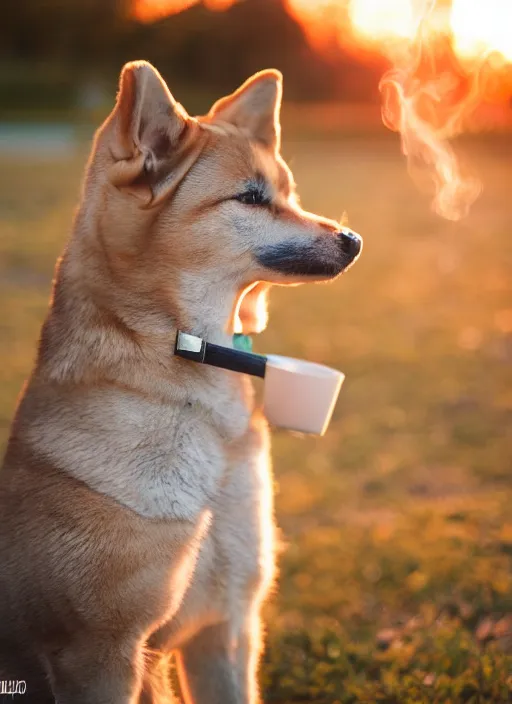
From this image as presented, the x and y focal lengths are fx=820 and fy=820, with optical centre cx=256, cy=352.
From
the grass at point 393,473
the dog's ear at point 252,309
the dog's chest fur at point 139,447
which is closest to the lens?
the dog's chest fur at point 139,447

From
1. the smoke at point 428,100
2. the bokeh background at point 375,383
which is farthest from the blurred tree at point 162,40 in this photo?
the smoke at point 428,100

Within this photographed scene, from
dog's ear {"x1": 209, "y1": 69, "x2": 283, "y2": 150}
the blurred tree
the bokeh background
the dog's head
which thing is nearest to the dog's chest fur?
the dog's head

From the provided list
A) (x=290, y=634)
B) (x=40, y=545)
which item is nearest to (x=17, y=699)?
(x=40, y=545)

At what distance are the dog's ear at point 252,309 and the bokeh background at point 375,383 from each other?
154 centimetres

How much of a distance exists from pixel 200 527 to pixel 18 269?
10.6 metres

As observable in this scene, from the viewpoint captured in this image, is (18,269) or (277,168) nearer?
(277,168)

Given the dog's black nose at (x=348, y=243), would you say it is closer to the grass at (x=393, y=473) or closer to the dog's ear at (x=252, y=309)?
the dog's ear at (x=252, y=309)

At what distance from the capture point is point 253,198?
276cm

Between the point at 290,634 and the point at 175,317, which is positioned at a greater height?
the point at 175,317

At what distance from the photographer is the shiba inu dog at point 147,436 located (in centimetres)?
237

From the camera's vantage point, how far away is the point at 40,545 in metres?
2.44

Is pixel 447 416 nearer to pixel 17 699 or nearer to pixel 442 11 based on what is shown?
pixel 442 11

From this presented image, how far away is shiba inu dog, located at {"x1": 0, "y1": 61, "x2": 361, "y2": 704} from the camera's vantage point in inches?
93.4

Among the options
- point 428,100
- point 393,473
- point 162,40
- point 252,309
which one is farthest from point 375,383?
point 162,40
